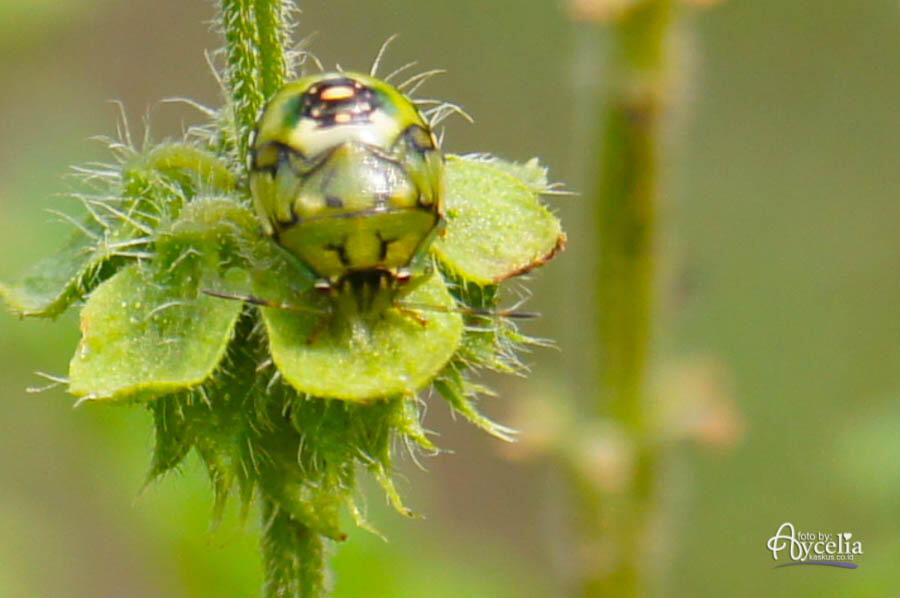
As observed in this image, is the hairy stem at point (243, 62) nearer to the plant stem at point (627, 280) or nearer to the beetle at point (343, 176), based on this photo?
the beetle at point (343, 176)

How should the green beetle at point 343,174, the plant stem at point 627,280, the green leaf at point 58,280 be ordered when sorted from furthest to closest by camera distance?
the plant stem at point 627,280
the green leaf at point 58,280
the green beetle at point 343,174

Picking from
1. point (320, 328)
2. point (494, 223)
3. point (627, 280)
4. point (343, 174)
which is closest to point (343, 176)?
point (343, 174)

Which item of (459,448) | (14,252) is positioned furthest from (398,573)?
(459,448)

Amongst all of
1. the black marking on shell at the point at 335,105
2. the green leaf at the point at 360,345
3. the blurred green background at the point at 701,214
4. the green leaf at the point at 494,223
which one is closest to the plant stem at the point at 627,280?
the blurred green background at the point at 701,214

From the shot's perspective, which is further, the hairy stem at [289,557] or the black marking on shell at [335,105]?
the hairy stem at [289,557]

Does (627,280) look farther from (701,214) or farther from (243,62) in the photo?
(701,214)

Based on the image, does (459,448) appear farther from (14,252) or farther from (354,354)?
(354,354)

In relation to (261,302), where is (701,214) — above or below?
below
